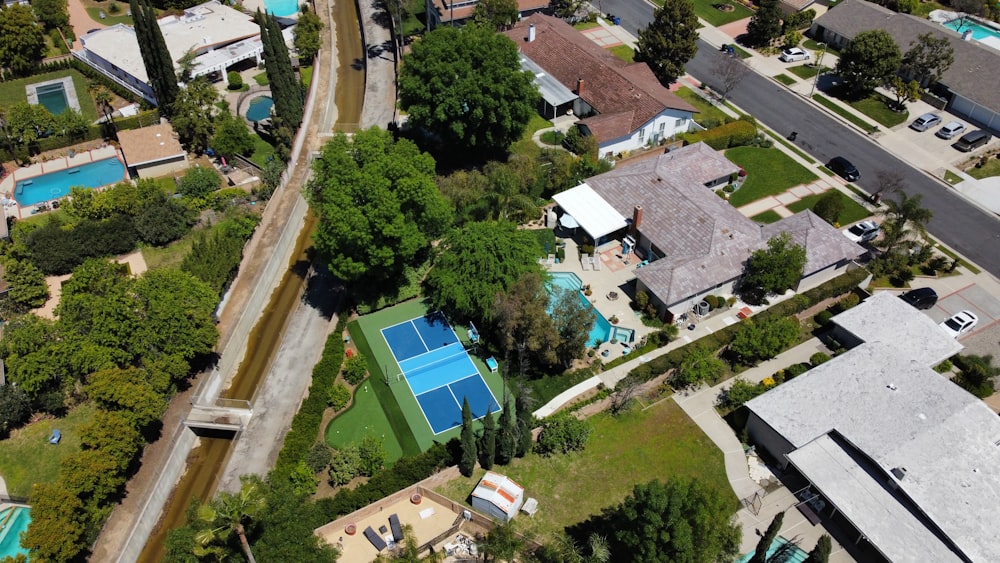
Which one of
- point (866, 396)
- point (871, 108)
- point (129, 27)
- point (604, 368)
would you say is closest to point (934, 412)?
point (866, 396)

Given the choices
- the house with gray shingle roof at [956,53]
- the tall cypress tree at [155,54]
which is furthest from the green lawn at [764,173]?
the tall cypress tree at [155,54]

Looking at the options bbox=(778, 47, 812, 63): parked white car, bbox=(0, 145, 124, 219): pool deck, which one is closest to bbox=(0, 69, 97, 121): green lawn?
bbox=(0, 145, 124, 219): pool deck

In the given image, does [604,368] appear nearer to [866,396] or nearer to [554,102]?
[866,396]

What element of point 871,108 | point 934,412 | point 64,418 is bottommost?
point 64,418

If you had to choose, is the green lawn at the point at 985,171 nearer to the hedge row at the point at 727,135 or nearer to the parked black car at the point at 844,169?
the parked black car at the point at 844,169

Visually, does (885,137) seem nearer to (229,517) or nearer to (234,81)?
(229,517)
